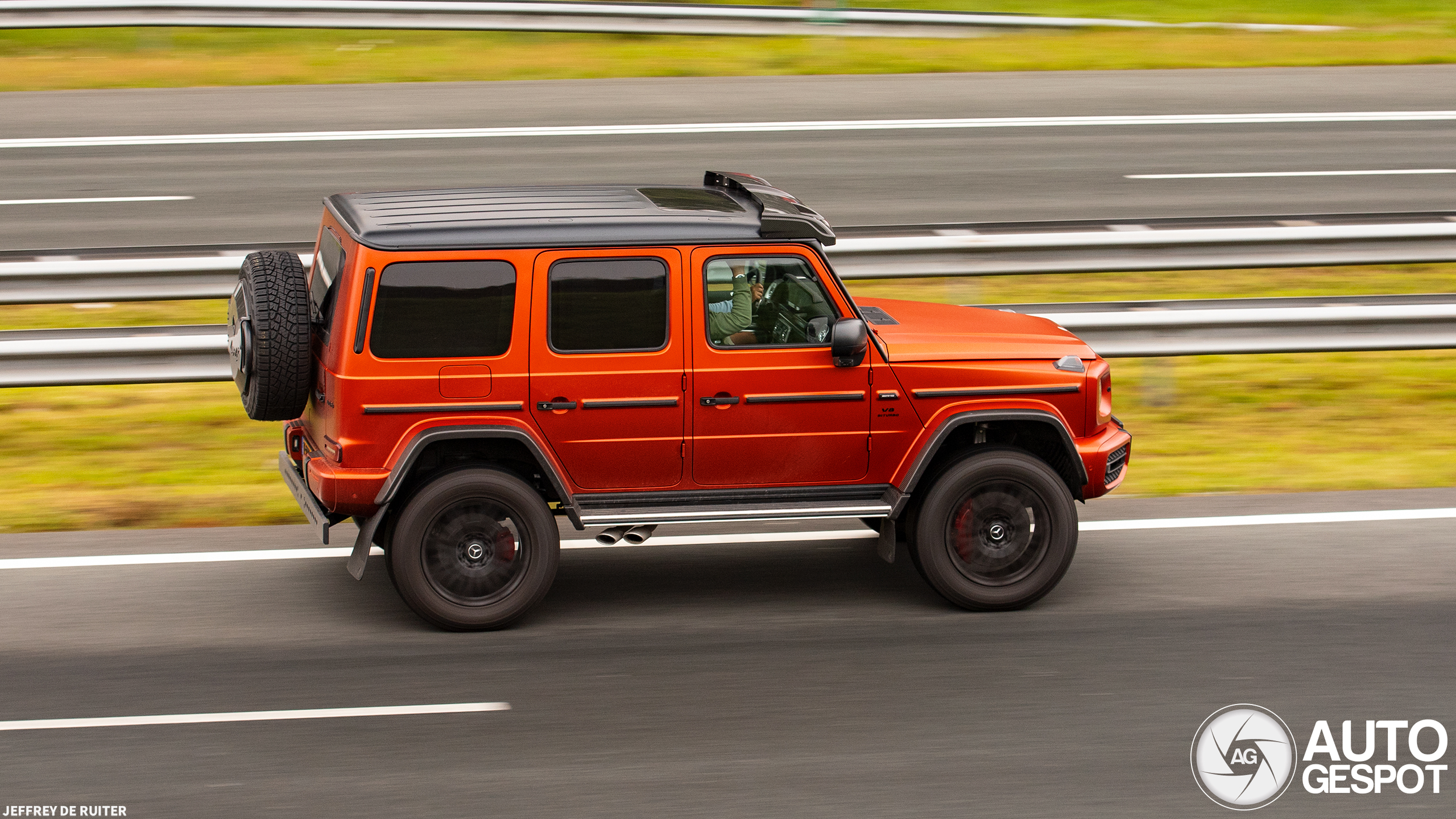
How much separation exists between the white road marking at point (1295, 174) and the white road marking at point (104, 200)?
980cm

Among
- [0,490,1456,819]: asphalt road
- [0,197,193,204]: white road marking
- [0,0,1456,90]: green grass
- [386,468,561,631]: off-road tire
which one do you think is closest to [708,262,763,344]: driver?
[386,468,561,631]: off-road tire

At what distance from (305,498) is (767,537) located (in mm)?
2518

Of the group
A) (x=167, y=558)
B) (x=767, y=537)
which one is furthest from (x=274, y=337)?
(x=767, y=537)

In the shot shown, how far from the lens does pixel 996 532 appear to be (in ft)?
22.3

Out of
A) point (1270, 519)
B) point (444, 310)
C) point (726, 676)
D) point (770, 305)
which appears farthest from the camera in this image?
point (1270, 519)

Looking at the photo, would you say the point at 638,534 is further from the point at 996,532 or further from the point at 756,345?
the point at 996,532

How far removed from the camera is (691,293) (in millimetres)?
6480

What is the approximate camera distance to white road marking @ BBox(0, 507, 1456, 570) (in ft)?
24.7

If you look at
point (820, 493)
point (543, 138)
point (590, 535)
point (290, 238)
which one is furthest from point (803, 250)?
point (543, 138)

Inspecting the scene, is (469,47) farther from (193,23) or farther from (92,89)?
(92,89)

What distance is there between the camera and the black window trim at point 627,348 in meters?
6.38

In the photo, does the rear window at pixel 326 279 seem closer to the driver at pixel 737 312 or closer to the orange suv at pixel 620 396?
the orange suv at pixel 620 396

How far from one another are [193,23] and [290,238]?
7.51 m

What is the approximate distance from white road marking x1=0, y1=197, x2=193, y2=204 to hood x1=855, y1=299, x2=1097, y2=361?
365 inches
